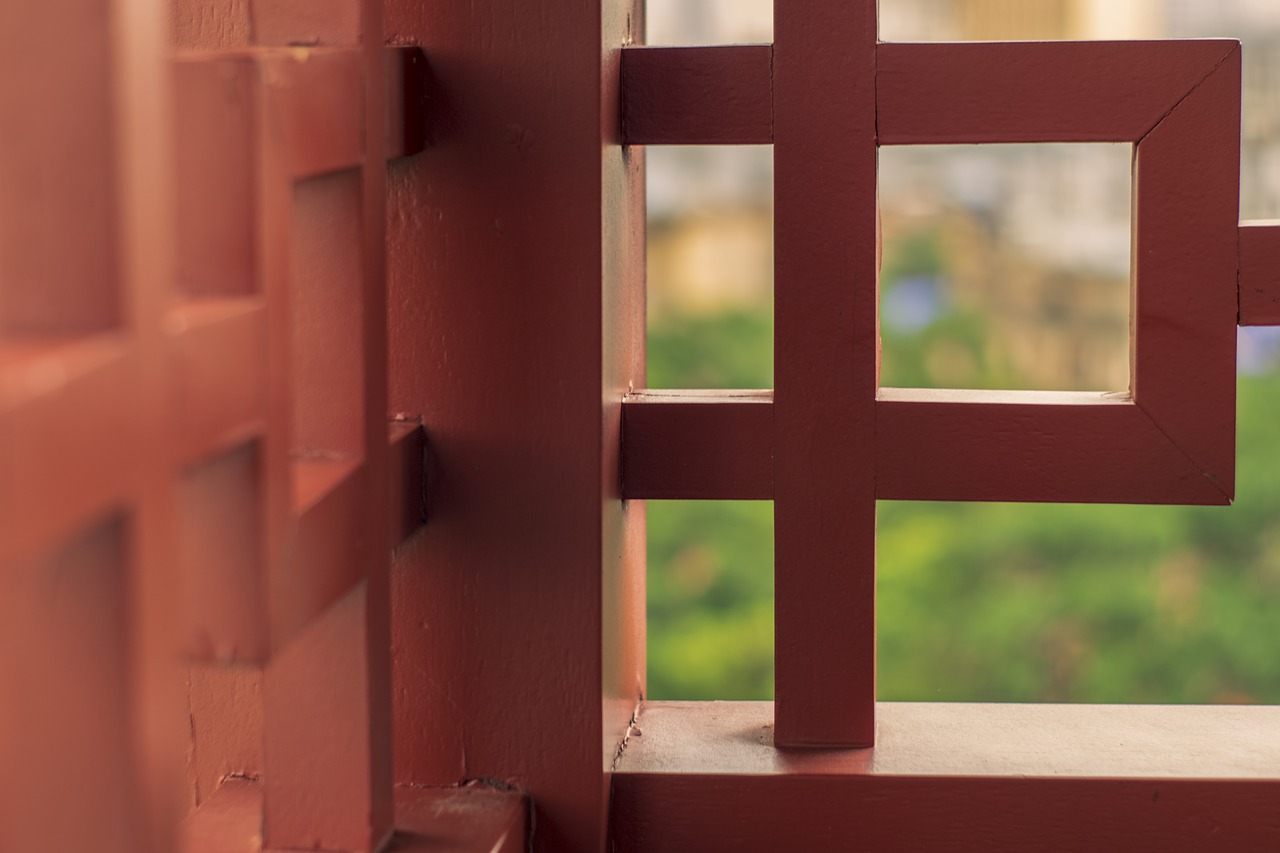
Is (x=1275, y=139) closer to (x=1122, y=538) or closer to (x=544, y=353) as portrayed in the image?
(x=1122, y=538)

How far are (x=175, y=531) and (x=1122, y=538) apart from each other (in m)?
5.85

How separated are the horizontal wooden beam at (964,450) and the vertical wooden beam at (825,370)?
0.02m

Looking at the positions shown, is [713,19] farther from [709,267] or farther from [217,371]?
[217,371]

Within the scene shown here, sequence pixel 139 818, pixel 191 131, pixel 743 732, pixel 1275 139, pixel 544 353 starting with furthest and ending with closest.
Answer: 1. pixel 1275 139
2. pixel 743 732
3. pixel 544 353
4. pixel 191 131
5. pixel 139 818

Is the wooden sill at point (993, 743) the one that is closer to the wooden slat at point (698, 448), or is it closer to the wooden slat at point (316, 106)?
the wooden slat at point (698, 448)

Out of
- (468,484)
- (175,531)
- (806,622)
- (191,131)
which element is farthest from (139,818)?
(806,622)

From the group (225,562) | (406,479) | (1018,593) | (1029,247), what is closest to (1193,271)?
(406,479)

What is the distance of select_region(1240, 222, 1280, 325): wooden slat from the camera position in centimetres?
80

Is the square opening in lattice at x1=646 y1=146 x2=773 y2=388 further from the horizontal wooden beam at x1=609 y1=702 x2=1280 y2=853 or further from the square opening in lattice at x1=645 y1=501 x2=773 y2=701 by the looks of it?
the horizontal wooden beam at x1=609 y1=702 x2=1280 y2=853

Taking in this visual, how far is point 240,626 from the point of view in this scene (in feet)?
1.80

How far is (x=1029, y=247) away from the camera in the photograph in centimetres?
709

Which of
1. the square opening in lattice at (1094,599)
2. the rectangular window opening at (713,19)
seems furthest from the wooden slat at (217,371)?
the rectangular window opening at (713,19)

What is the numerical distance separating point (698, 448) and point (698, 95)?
20 cm

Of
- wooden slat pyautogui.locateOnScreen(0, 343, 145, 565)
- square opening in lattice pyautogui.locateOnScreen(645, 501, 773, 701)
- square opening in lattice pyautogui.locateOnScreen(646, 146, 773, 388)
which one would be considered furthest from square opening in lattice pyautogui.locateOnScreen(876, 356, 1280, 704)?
wooden slat pyautogui.locateOnScreen(0, 343, 145, 565)
